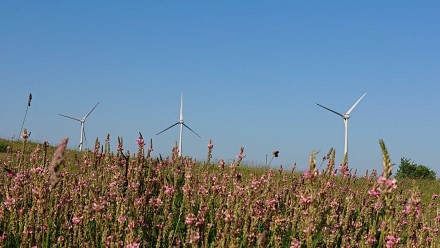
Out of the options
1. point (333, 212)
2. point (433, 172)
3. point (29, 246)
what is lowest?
point (29, 246)

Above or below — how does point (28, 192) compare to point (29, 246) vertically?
above

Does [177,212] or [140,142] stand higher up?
[140,142]

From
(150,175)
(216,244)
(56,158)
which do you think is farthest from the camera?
(150,175)

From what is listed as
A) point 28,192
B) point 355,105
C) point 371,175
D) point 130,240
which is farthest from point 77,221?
point 355,105

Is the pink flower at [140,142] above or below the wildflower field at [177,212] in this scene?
above

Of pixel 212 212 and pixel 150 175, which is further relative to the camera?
pixel 150 175

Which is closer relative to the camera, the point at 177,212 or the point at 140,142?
the point at 140,142

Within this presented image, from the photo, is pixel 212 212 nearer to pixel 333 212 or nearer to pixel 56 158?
pixel 333 212

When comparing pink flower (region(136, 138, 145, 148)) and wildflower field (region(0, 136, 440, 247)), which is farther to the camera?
pink flower (region(136, 138, 145, 148))

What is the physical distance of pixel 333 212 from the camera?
15.0ft

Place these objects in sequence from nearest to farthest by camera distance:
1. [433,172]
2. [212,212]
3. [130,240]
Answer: [130,240]
[212,212]
[433,172]

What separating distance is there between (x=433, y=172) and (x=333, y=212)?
31.8 m

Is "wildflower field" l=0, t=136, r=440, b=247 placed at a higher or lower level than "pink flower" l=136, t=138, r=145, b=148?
lower

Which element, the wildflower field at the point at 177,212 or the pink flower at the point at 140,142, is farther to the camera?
the pink flower at the point at 140,142
